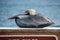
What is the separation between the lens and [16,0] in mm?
914

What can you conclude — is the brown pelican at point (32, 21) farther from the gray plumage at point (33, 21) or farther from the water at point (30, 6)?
the water at point (30, 6)

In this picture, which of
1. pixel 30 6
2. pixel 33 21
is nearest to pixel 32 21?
pixel 33 21

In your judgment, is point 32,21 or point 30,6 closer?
point 32,21

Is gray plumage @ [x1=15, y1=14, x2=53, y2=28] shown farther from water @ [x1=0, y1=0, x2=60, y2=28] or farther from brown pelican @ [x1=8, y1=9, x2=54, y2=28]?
water @ [x1=0, y1=0, x2=60, y2=28]

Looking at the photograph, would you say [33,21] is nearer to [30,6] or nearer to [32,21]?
[32,21]

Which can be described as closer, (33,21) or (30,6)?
(33,21)

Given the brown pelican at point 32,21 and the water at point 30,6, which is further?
the water at point 30,6

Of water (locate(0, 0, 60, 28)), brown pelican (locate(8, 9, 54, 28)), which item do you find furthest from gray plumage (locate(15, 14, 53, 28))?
water (locate(0, 0, 60, 28))

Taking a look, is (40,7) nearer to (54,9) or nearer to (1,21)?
(54,9)

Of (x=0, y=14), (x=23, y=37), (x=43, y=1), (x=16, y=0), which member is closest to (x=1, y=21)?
(x=0, y=14)

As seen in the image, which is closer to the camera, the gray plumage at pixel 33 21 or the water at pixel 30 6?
the gray plumage at pixel 33 21

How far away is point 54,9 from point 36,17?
326mm

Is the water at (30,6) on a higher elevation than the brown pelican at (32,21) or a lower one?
A: higher

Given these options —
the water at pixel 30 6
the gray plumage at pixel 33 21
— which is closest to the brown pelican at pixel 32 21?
the gray plumage at pixel 33 21
